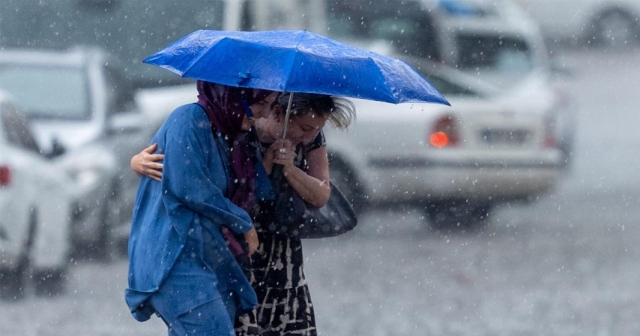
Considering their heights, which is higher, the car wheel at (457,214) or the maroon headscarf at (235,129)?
the maroon headscarf at (235,129)

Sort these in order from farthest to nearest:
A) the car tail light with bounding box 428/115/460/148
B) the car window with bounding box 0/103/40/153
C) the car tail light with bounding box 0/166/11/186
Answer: the car tail light with bounding box 428/115/460/148 → the car window with bounding box 0/103/40/153 → the car tail light with bounding box 0/166/11/186

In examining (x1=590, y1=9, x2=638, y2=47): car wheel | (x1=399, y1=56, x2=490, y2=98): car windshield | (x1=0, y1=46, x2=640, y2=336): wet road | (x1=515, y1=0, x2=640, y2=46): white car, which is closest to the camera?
(x1=0, y1=46, x2=640, y2=336): wet road

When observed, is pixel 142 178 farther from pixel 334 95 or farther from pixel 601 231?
pixel 601 231

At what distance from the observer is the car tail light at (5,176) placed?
7504 millimetres

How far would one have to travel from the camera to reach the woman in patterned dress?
12.7ft

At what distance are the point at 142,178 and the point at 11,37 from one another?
9.04 metres

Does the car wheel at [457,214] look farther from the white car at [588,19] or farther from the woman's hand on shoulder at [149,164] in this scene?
Result: the white car at [588,19]

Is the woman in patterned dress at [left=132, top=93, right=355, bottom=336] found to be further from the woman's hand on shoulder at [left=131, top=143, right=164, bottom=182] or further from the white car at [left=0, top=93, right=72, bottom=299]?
the white car at [left=0, top=93, right=72, bottom=299]

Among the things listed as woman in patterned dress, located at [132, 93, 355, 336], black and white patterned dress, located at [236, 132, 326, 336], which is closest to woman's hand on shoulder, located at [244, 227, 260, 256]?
woman in patterned dress, located at [132, 93, 355, 336]

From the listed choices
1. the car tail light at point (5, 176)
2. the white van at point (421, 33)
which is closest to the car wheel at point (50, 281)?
the car tail light at point (5, 176)

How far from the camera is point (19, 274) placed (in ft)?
26.1

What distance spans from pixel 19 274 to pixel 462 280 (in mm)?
3056

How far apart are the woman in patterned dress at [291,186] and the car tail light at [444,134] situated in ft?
20.5

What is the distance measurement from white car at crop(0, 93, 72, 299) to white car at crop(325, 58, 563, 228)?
257cm
